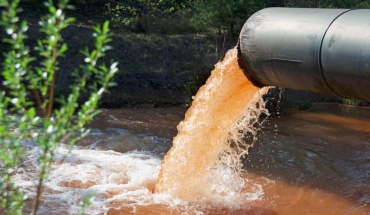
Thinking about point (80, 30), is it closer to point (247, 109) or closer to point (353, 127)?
point (353, 127)

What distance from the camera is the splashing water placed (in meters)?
5.84

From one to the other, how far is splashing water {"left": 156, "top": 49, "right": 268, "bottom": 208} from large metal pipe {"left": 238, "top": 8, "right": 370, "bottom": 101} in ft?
4.60

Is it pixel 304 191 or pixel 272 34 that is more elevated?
pixel 272 34

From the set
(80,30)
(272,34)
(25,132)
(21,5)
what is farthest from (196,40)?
(25,132)

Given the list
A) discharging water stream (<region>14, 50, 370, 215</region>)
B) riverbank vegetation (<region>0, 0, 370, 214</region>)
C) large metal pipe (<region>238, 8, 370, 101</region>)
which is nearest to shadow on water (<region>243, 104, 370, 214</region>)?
discharging water stream (<region>14, 50, 370, 215</region>)

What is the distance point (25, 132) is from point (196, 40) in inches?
510

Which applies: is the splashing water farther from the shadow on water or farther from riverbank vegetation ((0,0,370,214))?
riverbank vegetation ((0,0,370,214))

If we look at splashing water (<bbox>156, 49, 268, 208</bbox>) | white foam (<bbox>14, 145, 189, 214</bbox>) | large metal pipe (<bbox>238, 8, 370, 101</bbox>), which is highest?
large metal pipe (<bbox>238, 8, 370, 101</bbox>)

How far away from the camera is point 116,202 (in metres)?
5.82

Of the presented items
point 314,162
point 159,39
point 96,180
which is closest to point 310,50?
point 96,180

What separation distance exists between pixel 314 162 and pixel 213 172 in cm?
171

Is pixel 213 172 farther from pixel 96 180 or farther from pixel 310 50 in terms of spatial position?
pixel 310 50

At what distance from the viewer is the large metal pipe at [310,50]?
136 inches

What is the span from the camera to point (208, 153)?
20.8 feet
